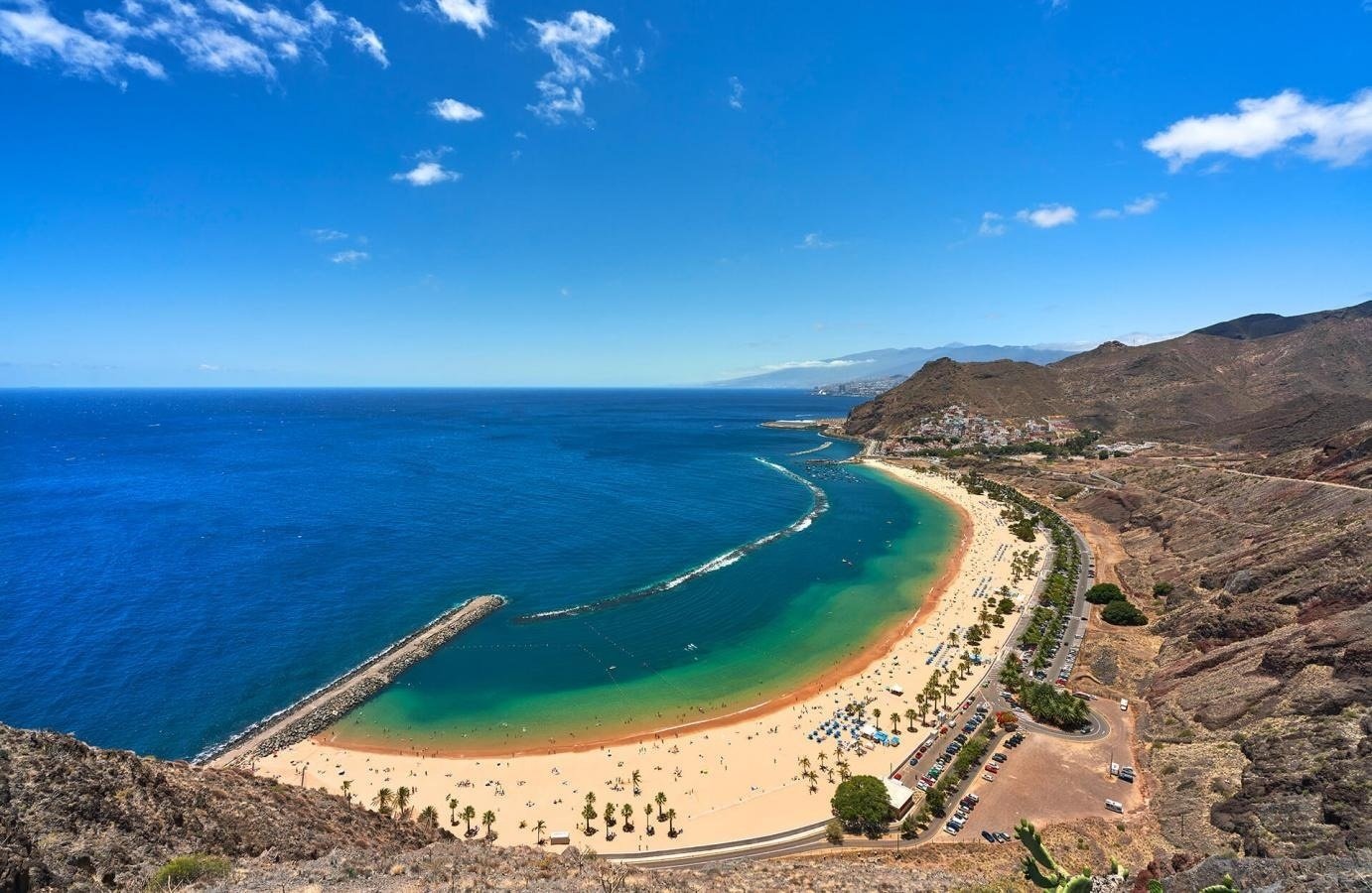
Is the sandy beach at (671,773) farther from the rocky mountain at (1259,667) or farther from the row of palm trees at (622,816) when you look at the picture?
the rocky mountain at (1259,667)

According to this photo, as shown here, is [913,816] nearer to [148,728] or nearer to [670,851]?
[670,851]

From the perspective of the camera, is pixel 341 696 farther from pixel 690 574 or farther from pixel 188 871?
pixel 690 574

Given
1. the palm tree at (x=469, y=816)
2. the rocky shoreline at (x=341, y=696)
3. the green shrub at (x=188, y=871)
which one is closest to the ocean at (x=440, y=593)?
the rocky shoreline at (x=341, y=696)

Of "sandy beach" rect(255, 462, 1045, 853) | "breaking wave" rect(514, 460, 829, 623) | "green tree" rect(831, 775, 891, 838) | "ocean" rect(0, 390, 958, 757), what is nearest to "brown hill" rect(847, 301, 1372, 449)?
"ocean" rect(0, 390, 958, 757)

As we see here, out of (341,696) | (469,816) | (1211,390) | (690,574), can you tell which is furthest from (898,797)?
(1211,390)

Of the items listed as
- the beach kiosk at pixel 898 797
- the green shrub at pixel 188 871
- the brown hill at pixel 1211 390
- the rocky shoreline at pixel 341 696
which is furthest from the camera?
the brown hill at pixel 1211 390
